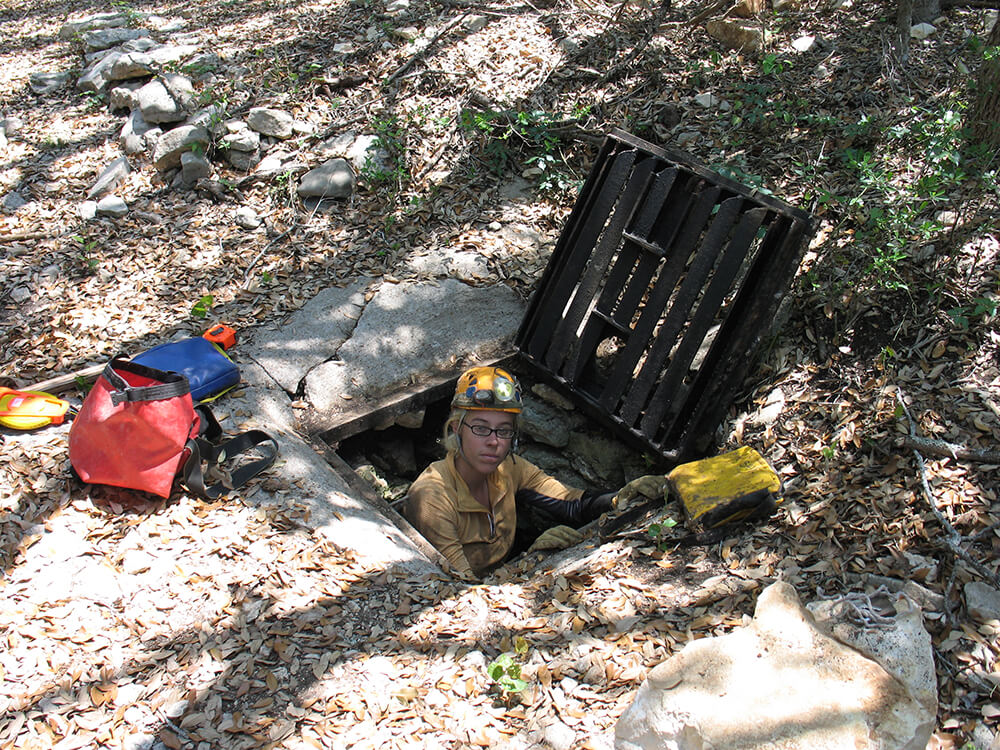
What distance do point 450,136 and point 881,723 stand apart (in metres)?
5.19

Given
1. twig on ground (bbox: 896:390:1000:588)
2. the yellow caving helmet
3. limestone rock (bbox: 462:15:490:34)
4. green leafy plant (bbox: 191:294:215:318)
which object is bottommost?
green leafy plant (bbox: 191:294:215:318)

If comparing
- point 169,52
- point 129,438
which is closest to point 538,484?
point 129,438

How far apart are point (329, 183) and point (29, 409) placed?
275cm

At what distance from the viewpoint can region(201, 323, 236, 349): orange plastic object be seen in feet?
15.7

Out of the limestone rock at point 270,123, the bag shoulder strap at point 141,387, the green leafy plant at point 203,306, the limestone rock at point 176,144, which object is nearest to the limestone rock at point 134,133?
the limestone rock at point 176,144

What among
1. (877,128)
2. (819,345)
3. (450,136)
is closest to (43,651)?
(819,345)

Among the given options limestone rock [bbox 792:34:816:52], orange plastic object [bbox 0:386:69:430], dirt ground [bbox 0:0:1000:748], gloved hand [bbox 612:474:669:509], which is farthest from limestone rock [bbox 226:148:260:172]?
limestone rock [bbox 792:34:816:52]

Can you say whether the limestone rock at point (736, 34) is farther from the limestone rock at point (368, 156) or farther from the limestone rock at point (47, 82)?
the limestone rock at point (47, 82)

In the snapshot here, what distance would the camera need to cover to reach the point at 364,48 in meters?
7.08

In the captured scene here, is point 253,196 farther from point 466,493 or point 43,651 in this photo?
point 43,651

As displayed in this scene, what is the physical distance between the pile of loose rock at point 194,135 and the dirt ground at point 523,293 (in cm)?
12

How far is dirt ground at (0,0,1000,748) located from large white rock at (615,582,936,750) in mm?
234

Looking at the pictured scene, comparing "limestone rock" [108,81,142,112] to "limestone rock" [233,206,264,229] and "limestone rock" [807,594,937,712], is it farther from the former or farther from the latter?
"limestone rock" [807,594,937,712]

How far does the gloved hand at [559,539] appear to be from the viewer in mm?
4066
